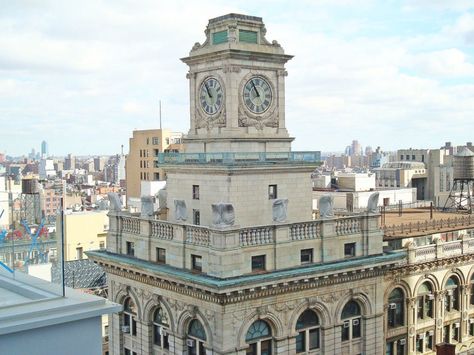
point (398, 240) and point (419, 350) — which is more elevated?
point (398, 240)

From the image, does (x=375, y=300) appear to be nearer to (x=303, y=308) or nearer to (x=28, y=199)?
(x=303, y=308)

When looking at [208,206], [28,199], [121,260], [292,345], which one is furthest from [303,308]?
[28,199]

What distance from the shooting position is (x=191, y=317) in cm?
3994

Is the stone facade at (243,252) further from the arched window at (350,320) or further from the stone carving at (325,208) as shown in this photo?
the stone carving at (325,208)

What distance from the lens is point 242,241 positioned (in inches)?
1519

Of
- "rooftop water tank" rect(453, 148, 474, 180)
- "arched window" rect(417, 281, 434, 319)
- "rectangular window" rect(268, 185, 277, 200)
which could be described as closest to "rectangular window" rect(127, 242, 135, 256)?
"rectangular window" rect(268, 185, 277, 200)

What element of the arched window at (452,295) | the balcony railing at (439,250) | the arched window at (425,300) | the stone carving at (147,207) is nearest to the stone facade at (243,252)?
the stone carving at (147,207)

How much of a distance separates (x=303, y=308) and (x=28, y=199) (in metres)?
40.1

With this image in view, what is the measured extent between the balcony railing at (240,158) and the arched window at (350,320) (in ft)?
31.6

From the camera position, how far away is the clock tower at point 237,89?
142ft

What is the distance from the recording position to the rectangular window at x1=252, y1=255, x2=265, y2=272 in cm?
3938

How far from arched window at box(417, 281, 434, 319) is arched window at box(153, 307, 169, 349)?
19798mm

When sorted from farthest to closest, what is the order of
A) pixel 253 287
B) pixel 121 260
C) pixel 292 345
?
pixel 121 260, pixel 292 345, pixel 253 287

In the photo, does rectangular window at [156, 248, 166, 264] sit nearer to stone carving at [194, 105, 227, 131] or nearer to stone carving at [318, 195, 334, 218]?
stone carving at [194, 105, 227, 131]
